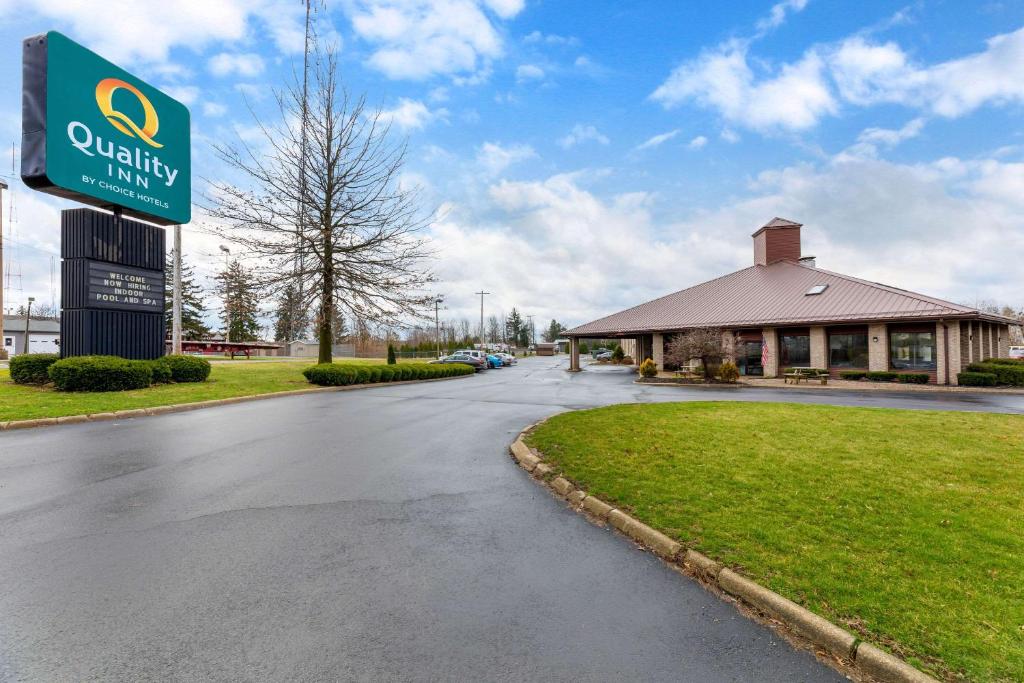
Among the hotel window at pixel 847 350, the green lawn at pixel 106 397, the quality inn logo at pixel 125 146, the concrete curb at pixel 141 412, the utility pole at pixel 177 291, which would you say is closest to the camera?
the concrete curb at pixel 141 412

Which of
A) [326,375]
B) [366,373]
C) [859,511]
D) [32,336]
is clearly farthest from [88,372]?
[32,336]

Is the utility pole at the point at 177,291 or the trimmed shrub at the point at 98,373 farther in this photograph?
the utility pole at the point at 177,291

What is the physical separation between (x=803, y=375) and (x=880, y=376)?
3.29 meters

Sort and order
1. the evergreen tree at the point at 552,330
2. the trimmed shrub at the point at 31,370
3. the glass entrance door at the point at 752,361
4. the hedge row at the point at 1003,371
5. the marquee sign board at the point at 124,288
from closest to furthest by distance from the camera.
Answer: the trimmed shrub at the point at 31,370
the marquee sign board at the point at 124,288
the hedge row at the point at 1003,371
the glass entrance door at the point at 752,361
the evergreen tree at the point at 552,330

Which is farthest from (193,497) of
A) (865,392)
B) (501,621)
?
(865,392)

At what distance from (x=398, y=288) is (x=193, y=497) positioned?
1713cm

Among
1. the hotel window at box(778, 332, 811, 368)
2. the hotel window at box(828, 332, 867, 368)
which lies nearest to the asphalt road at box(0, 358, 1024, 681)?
the hotel window at box(828, 332, 867, 368)

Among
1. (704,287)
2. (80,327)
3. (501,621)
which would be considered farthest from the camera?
(704,287)

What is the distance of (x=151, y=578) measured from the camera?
3479 millimetres

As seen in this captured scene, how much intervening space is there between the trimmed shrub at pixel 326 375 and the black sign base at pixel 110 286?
497 cm

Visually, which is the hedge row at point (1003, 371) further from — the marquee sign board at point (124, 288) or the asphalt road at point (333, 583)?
the marquee sign board at point (124, 288)

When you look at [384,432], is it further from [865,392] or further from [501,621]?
[865,392]

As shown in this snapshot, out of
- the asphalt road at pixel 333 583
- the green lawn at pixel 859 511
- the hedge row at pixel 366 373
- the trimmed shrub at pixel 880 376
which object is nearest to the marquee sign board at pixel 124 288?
the hedge row at pixel 366 373

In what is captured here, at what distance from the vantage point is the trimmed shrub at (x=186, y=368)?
16.3 metres
